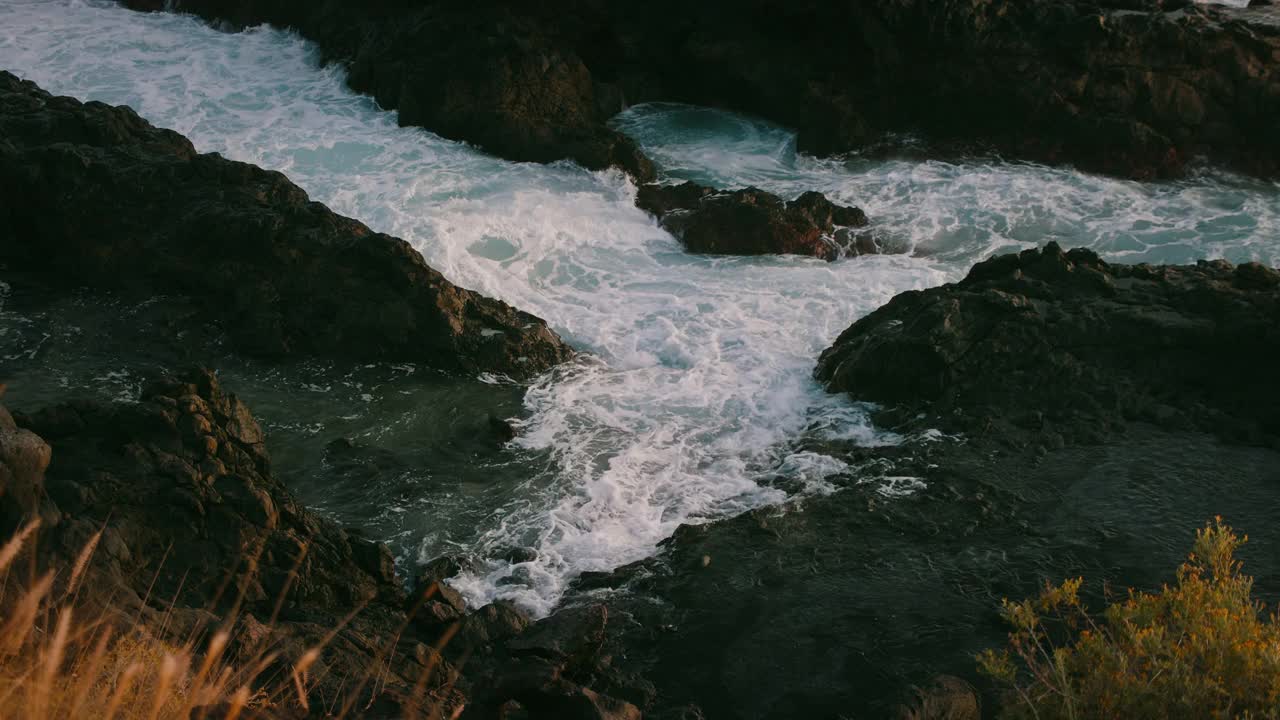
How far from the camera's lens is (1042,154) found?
18.1 m

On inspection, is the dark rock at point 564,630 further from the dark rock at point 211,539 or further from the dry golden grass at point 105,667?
the dry golden grass at point 105,667

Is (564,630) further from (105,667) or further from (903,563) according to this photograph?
(105,667)

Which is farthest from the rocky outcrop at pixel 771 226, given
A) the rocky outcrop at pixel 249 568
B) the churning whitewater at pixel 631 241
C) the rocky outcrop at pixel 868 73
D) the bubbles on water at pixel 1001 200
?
the rocky outcrop at pixel 249 568

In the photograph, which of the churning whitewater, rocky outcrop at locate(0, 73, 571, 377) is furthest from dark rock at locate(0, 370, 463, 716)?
rocky outcrop at locate(0, 73, 571, 377)

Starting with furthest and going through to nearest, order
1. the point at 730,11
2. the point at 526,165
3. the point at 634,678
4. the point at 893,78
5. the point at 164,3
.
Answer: the point at 164,3
the point at 730,11
the point at 893,78
the point at 526,165
the point at 634,678

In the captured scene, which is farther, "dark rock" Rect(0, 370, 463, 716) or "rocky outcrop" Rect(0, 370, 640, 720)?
"dark rock" Rect(0, 370, 463, 716)

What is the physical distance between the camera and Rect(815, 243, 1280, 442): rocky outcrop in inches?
406

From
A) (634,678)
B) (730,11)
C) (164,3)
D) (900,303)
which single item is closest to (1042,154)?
(730,11)

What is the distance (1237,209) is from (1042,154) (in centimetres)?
303

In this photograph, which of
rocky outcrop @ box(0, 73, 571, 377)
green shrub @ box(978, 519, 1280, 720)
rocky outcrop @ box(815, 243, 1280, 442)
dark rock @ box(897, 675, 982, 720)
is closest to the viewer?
green shrub @ box(978, 519, 1280, 720)

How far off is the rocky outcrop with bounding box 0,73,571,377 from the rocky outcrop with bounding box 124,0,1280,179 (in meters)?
5.82

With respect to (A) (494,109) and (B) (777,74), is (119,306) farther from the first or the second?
(B) (777,74)

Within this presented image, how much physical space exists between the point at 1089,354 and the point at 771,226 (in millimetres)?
5588

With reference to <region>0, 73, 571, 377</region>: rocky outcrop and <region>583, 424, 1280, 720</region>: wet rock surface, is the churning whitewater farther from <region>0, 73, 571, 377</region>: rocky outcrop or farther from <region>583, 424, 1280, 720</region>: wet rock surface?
<region>0, 73, 571, 377</region>: rocky outcrop
